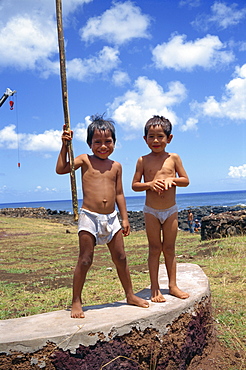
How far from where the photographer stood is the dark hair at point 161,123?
13.0ft

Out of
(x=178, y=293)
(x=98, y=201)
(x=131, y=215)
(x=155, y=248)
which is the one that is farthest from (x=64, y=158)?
(x=131, y=215)

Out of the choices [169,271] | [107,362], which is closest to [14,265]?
[169,271]

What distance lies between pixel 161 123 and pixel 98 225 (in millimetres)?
1354

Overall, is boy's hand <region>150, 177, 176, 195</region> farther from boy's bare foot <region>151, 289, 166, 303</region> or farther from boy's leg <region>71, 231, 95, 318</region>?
boy's bare foot <region>151, 289, 166, 303</region>

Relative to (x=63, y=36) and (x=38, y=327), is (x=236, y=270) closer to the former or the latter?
(x=38, y=327)

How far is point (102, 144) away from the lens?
12.2ft

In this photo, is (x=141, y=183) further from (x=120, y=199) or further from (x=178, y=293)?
(x=178, y=293)

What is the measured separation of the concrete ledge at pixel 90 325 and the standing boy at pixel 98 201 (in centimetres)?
21

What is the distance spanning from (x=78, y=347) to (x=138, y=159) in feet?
6.93

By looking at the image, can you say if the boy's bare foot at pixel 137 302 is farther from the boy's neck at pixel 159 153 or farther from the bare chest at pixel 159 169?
the boy's neck at pixel 159 153

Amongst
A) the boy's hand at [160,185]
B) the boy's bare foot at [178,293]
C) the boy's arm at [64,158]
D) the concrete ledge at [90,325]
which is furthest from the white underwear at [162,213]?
the boy's arm at [64,158]

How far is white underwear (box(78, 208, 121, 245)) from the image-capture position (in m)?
3.50

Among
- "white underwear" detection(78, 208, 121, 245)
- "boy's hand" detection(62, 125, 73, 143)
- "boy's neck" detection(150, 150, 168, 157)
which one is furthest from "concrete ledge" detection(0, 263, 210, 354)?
"boy's hand" detection(62, 125, 73, 143)

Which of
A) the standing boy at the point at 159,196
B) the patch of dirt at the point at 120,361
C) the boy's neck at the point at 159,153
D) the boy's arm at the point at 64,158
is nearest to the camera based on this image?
the patch of dirt at the point at 120,361
